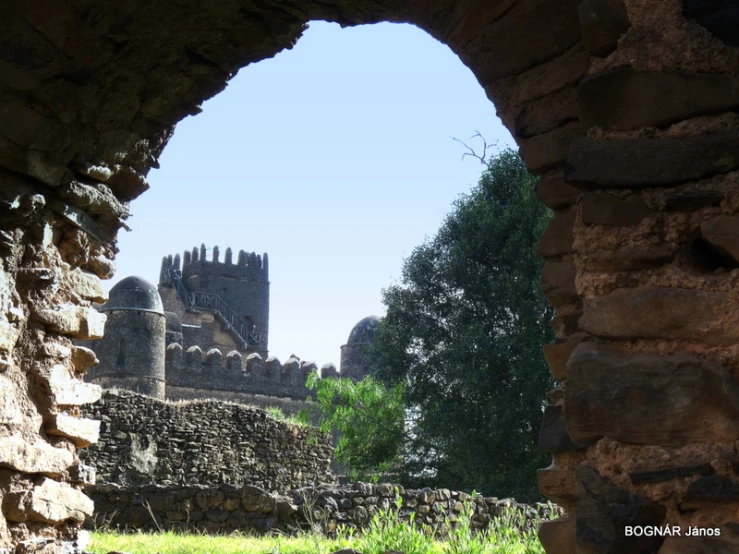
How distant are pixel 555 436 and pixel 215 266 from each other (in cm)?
4351

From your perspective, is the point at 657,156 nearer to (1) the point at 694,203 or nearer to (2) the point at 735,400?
(1) the point at 694,203

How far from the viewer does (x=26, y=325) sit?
4.27 metres

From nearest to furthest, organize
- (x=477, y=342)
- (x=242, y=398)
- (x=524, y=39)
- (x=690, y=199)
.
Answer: (x=690, y=199) < (x=524, y=39) < (x=477, y=342) < (x=242, y=398)

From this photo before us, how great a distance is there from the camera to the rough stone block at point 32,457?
155 inches

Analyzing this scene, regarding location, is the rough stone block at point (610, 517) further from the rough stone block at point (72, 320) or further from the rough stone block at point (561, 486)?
the rough stone block at point (72, 320)

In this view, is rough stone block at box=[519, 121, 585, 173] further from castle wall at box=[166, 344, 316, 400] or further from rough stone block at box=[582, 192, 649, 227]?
castle wall at box=[166, 344, 316, 400]

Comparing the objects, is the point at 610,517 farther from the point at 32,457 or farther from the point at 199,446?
the point at 199,446

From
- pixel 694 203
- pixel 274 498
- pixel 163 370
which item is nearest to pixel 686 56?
pixel 694 203

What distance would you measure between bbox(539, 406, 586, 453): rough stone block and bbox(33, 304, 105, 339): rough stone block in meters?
2.80

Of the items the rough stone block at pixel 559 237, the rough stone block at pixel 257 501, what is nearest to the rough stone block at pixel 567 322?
the rough stone block at pixel 559 237

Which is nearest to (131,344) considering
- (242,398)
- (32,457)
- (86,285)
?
(242,398)

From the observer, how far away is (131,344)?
1038 inches

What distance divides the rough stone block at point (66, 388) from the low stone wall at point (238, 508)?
4833 mm

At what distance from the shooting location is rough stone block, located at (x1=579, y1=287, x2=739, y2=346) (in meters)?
1.88
